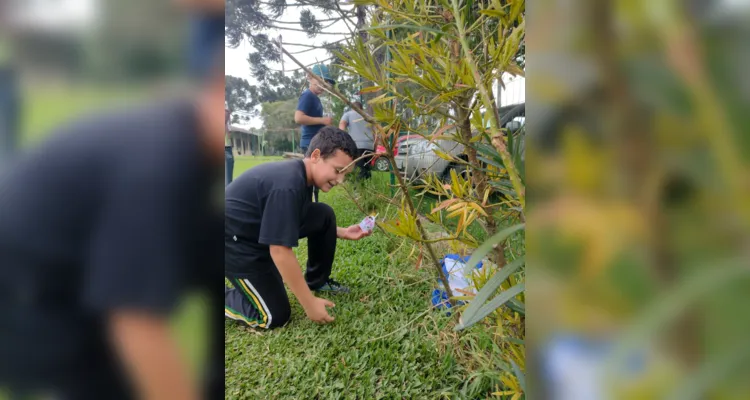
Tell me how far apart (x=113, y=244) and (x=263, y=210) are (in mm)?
1237

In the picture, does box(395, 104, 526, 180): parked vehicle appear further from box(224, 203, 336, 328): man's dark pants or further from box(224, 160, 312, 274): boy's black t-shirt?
box(224, 203, 336, 328): man's dark pants

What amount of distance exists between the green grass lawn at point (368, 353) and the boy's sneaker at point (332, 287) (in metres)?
0.04

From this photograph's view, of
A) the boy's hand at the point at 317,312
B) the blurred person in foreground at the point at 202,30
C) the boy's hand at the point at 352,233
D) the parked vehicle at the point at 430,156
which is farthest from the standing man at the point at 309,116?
the blurred person in foreground at the point at 202,30

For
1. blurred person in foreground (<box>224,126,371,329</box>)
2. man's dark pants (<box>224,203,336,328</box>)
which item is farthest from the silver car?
man's dark pants (<box>224,203,336,328</box>)

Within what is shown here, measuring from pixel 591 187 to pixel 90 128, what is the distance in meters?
0.35

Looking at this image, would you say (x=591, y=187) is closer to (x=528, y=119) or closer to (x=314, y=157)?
(x=528, y=119)

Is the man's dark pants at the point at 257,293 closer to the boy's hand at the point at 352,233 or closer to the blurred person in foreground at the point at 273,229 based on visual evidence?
the blurred person in foreground at the point at 273,229

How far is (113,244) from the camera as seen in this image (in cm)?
31

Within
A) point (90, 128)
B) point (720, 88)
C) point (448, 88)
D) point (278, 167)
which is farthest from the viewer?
point (278, 167)

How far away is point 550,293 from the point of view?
233mm

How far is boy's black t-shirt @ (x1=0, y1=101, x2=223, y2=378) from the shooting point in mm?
302

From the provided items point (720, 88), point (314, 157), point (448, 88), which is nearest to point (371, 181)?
point (314, 157)

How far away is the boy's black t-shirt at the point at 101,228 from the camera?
0.30 metres

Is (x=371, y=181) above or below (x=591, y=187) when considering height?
below
